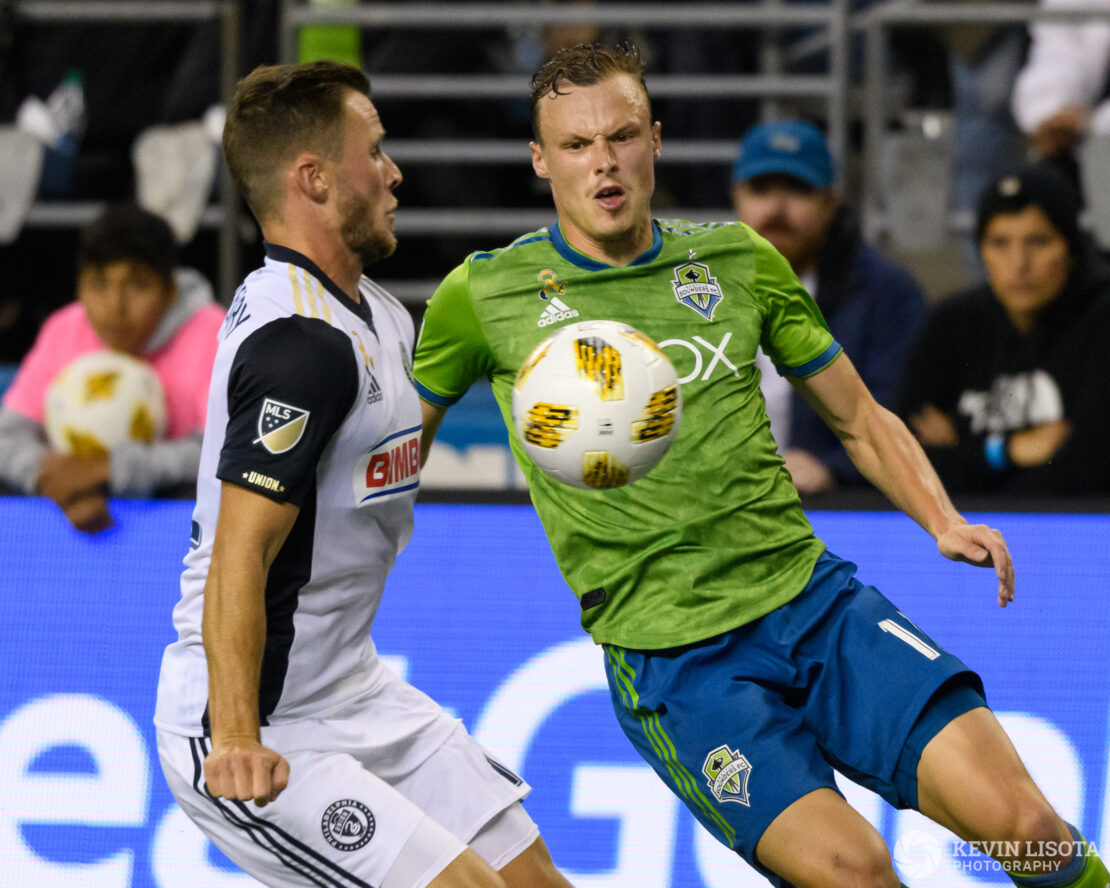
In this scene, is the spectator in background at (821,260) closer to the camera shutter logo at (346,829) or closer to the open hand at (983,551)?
the open hand at (983,551)

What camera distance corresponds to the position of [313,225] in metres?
3.22

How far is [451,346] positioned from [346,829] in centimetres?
126

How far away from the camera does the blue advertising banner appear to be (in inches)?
164

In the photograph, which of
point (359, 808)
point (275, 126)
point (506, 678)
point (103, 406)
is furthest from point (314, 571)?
point (103, 406)

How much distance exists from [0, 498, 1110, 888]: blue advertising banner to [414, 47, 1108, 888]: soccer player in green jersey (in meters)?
0.80

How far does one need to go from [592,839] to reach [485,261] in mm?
1683

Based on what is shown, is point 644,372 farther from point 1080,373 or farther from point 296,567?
point 1080,373

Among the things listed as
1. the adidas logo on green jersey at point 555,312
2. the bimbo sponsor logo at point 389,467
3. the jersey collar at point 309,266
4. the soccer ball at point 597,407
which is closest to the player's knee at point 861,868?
the soccer ball at point 597,407

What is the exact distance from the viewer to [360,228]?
10.7 ft

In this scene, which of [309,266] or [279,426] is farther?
[309,266]

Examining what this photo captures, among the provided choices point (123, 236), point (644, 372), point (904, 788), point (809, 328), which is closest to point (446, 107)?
point (123, 236)

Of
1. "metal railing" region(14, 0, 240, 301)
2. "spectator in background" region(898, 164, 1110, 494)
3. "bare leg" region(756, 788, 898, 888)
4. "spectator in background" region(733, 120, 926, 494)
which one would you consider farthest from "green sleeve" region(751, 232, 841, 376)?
"metal railing" region(14, 0, 240, 301)

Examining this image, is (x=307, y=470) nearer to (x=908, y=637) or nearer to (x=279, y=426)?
(x=279, y=426)

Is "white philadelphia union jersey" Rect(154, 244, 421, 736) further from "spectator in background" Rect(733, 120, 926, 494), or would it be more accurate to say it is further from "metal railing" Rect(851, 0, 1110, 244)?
"metal railing" Rect(851, 0, 1110, 244)
